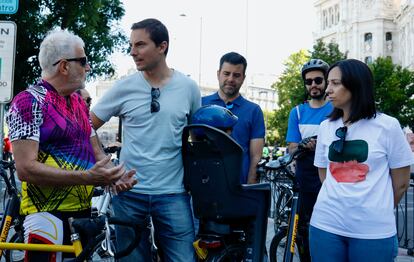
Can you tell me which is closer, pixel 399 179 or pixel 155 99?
pixel 399 179

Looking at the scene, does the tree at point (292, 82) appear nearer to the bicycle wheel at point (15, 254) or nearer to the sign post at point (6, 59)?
the sign post at point (6, 59)

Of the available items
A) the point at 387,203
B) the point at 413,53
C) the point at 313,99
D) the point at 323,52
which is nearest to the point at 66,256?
the point at 387,203

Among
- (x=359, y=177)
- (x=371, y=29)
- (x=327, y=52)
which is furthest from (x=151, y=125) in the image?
(x=371, y=29)

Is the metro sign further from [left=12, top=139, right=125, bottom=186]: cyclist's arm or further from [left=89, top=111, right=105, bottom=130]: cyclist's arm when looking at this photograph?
[left=12, top=139, right=125, bottom=186]: cyclist's arm

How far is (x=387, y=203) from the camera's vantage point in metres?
3.40

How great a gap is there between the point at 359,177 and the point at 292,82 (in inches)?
2263

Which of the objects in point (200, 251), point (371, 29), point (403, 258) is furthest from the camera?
point (371, 29)

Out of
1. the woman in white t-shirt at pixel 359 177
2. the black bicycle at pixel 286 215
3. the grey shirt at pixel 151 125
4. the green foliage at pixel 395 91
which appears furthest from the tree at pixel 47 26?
the green foliage at pixel 395 91

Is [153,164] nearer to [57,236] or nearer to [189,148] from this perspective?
[189,148]

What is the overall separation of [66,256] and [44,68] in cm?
93

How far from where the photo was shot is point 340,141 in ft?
11.4

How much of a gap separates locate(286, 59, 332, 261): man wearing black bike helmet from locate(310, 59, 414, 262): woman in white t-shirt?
1.45 m

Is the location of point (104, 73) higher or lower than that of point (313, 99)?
higher

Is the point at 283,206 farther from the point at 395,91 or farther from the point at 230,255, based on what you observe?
the point at 395,91
